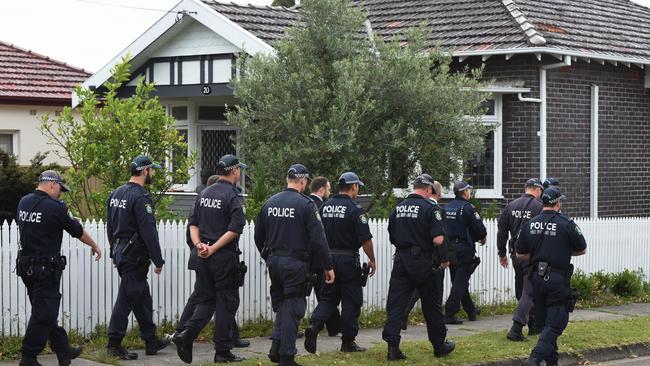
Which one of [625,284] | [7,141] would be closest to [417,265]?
[625,284]

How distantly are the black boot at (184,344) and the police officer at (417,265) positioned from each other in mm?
1992

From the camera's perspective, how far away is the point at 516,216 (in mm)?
13492

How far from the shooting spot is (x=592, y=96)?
19.6m

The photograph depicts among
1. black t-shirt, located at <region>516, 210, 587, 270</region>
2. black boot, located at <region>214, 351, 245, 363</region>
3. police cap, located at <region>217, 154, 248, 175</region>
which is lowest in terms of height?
black boot, located at <region>214, 351, 245, 363</region>

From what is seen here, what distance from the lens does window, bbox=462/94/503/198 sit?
18.8 metres

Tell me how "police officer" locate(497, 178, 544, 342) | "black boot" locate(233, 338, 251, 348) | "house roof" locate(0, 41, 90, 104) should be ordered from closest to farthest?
"black boot" locate(233, 338, 251, 348) < "police officer" locate(497, 178, 544, 342) < "house roof" locate(0, 41, 90, 104)

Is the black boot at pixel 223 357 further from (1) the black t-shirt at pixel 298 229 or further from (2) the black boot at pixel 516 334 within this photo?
(2) the black boot at pixel 516 334

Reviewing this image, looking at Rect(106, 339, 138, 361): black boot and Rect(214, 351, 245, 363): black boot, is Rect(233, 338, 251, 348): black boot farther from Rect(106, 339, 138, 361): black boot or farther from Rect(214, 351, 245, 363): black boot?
Rect(106, 339, 138, 361): black boot

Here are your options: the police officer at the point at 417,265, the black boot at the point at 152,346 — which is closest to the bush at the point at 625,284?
the police officer at the point at 417,265

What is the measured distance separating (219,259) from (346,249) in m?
1.46

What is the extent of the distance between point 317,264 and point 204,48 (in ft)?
31.4

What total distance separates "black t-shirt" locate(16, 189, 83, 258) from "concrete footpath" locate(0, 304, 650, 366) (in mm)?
1224

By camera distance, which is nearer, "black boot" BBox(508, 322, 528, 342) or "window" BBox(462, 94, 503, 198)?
"black boot" BBox(508, 322, 528, 342)

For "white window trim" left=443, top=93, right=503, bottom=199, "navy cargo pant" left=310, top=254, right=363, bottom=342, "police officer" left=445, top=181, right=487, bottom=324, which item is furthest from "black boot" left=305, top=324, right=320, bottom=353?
"white window trim" left=443, top=93, right=503, bottom=199
